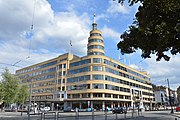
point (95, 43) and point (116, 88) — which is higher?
point (95, 43)

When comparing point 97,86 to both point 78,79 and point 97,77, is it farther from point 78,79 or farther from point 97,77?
point 78,79

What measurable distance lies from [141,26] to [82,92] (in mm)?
64672

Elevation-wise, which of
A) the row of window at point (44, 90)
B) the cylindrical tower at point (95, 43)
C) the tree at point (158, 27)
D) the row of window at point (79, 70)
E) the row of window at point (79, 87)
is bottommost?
the row of window at point (44, 90)

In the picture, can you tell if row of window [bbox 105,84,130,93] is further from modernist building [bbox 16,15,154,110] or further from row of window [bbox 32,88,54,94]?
row of window [bbox 32,88,54,94]

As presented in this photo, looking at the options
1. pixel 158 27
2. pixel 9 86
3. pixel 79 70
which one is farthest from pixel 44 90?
pixel 158 27

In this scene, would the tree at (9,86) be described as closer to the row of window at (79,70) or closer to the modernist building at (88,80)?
the modernist building at (88,80)

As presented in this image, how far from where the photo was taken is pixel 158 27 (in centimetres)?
1304

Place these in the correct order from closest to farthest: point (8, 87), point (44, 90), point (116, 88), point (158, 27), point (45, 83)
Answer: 1. point (158, 27)
2. point (8, 87)
3. point (116, 88)
4. point (44, 90)
5. point (45, 83)

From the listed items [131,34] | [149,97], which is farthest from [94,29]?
[131,34]

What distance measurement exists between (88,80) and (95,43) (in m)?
14.5

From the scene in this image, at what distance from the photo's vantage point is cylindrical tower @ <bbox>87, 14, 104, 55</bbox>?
266 feet

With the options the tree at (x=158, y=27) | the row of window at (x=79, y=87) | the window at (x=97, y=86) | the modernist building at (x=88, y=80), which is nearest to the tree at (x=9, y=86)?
the modernist building at (x=88, y=80)

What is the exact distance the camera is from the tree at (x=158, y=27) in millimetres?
12500

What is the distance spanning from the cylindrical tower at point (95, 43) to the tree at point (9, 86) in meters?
31.3
